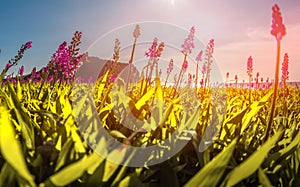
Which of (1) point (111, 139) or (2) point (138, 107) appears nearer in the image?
(1) point (111, 139)

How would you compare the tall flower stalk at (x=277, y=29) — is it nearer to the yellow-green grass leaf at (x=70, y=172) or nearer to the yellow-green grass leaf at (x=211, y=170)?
the yellow-green grass leaf at (x=211, y=170)

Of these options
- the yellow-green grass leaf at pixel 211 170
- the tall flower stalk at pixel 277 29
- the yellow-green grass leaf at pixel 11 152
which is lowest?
the yellow-green grass leaf at pixel 211 170

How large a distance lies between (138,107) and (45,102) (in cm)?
74

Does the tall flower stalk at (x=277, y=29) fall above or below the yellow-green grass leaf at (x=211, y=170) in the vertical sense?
above

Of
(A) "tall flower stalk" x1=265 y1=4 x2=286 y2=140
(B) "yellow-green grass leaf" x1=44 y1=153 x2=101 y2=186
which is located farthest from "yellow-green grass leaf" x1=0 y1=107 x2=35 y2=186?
(A) "tall flower stalk" x1=265 y1=4 x2=286 y2=140

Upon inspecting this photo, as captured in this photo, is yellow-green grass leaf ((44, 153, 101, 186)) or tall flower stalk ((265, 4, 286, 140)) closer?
yellow-green grass leaf ((44, 153, 101, 186))

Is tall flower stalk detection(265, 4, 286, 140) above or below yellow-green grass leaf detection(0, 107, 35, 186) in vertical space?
above

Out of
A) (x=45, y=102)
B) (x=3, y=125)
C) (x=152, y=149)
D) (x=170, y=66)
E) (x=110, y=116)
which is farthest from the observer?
(x=170, y=66)

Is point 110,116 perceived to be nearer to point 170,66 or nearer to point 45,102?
point 45,102

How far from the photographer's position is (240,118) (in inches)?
58.2

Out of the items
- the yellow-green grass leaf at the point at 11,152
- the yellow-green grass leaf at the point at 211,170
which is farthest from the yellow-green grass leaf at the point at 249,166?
the yellow-green grass leaf at the point at 11,152

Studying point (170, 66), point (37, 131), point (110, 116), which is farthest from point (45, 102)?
point (170, 66)

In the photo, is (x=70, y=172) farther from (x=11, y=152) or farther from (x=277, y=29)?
(x=277, y=29)

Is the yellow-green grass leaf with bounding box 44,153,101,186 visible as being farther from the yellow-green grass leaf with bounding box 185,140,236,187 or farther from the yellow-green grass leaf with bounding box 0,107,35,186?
the yellow-green grass leaf with bounding box 185,140,236,187
